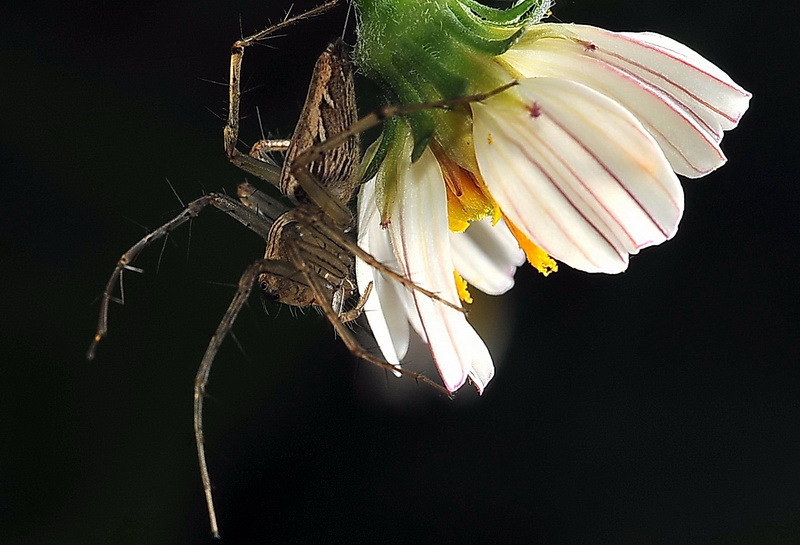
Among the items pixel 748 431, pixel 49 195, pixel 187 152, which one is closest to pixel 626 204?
pixel 187 152

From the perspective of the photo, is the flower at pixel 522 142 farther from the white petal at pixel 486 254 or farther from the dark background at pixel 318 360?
the dark background at pixel 318 360

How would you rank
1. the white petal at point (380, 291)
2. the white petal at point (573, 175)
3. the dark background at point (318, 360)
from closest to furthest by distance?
1. the white petal at point (573, 175)
2. the white petal at point (380, 291)
3. the dark background at point (318, 360)

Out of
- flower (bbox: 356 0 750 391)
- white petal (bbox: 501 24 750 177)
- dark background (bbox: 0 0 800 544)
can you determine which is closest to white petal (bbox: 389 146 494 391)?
flower (bbox: 356 0 750 391)

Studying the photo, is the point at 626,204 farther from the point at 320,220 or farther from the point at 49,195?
the point at 49,195

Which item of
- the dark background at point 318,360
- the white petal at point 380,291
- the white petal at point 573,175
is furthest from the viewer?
the dark background at point 318,360

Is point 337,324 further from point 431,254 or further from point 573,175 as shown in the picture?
point 573,175

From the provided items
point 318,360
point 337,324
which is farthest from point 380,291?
point 318,360

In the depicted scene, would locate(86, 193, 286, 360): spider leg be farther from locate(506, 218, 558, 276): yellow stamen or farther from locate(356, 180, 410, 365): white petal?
locate(506, 218, 558, 276): yellow stamen

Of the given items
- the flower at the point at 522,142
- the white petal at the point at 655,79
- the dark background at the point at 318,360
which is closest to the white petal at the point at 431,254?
the flower at the point at 522,142
